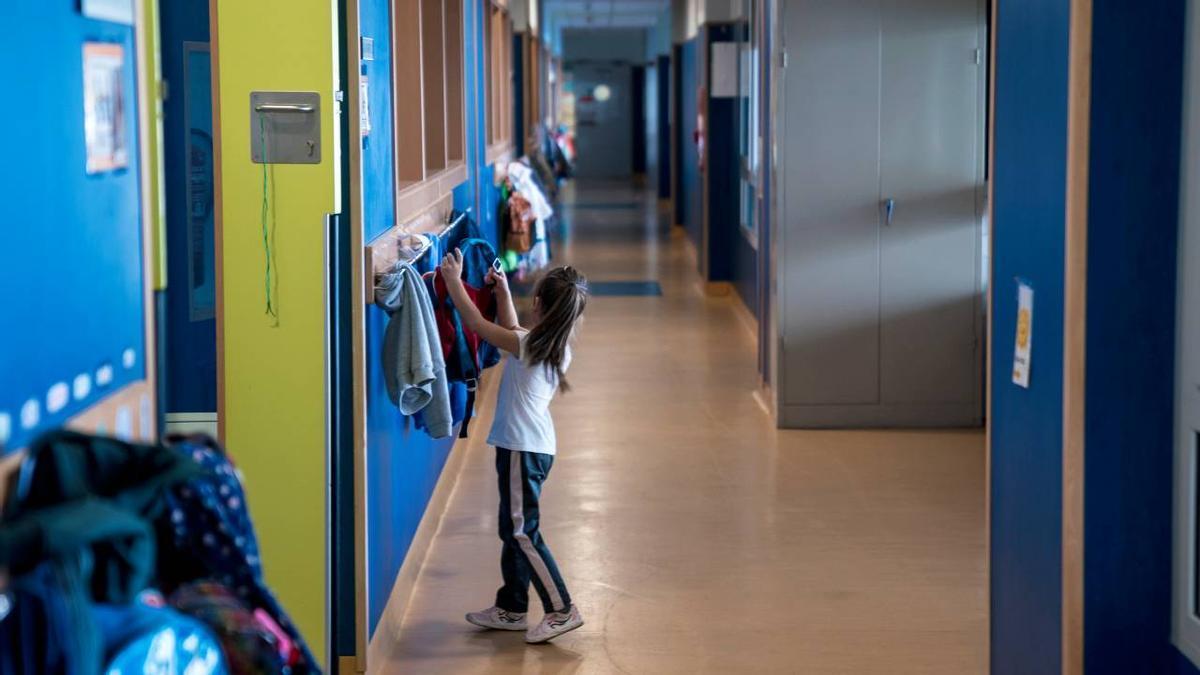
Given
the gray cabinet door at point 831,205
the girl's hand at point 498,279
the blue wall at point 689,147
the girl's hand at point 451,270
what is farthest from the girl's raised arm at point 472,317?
the blue wall at point 689,147

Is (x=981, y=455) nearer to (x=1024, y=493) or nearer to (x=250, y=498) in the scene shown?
(x=1024, y=493)

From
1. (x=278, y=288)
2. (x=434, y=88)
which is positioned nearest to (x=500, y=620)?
(x=278, y=288)

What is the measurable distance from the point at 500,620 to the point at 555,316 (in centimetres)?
94

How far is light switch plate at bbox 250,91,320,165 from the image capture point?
3.32 meters

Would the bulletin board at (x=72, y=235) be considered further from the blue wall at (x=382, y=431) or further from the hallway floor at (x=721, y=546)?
the hallway floor at (x=721, y=546)

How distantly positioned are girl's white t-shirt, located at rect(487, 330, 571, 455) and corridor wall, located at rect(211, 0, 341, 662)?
0.72 m

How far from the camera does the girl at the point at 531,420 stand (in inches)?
158

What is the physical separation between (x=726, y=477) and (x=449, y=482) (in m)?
1.13

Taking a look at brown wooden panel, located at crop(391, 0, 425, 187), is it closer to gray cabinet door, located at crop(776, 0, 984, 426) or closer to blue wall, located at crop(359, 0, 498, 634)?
blue wall, located at crop(359, 0, 498, 634)

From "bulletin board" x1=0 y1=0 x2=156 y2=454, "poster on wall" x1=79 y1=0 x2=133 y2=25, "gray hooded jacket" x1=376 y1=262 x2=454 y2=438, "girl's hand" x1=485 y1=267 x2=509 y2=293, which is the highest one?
"poster on wall" x1=79 y1=0 x2=133 y2=25

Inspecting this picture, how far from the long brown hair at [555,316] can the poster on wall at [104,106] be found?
7.38 feet

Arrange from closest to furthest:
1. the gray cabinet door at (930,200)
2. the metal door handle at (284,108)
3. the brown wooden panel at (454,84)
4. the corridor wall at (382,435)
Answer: the metal door handle at (284,108)
the corridor wall at (382,435)
the brown wooden panel at (454,84)
the gray cabinet door at (930,200)

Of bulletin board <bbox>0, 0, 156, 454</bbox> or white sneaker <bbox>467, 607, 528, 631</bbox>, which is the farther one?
white sneaker <bbox>467, 607, 528, 631</bbox>

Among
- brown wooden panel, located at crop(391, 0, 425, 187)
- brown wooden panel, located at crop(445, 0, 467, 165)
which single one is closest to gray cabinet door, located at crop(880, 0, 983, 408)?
brown wooden panel, located at crop(445, 0, 467, 165)
